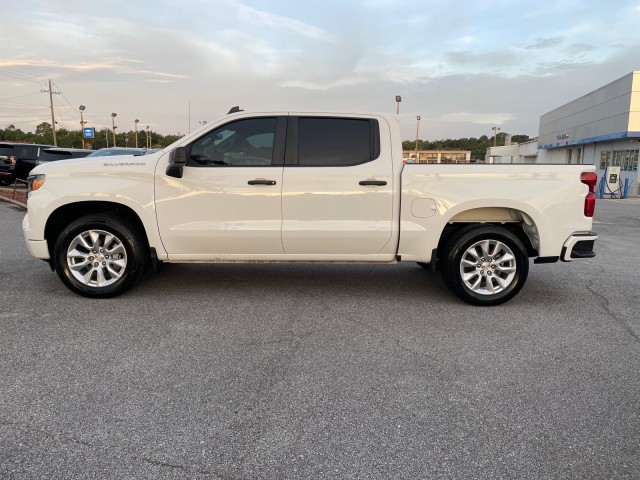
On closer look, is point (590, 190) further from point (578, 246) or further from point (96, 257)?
point (96, 257)

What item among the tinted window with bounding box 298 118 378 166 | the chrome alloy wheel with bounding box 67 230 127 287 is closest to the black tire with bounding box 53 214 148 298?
the chrome alloy wheel with bounding box 67 230 127 287

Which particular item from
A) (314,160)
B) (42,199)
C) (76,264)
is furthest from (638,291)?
(42,199)

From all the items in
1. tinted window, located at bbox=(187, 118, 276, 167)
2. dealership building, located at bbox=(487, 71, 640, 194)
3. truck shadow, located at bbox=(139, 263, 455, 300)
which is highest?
dealership building, located at bbox=(487, 71, 640, 194)

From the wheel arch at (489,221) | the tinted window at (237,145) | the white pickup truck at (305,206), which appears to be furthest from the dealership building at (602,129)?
the tinted window at (237,145)

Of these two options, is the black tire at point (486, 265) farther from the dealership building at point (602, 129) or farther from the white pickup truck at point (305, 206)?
the dealership building at point (602, 129)

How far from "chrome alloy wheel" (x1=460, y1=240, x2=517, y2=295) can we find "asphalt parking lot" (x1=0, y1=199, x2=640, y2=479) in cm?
26

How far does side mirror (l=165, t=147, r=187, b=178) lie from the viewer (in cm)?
488

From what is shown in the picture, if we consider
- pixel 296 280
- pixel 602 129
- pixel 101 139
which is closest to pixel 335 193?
pixel 296 280

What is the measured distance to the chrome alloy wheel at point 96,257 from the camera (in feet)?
17.1

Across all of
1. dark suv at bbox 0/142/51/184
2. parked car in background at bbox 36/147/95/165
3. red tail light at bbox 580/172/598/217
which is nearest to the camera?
red tail light at bbox 580/172/598/217

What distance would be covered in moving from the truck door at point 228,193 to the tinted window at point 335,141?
0.25 metres

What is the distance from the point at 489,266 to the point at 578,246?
0.96m

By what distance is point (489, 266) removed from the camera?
521 cm

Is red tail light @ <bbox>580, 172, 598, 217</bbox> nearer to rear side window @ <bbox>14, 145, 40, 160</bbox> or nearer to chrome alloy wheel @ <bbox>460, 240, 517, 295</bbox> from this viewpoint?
chrome alloy wheel @ <bbox>460, 240, 517, 295</bbox>
